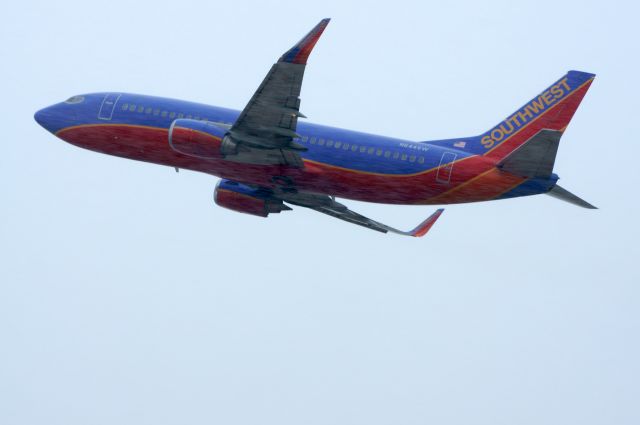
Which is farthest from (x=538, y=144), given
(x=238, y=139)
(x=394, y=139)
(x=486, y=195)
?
(x=238, y=139)

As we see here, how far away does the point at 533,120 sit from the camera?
5934 cm

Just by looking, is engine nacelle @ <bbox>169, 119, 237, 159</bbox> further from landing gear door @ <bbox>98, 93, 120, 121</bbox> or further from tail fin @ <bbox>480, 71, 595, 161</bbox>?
tail fin @ <bbox>480, 71, 595, 161</bbox>

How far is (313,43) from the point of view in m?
52.2

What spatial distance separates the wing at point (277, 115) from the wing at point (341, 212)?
17.1 feet

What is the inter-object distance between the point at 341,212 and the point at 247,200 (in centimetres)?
544

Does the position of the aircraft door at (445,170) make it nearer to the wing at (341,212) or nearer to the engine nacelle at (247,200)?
the wing at (341,212)

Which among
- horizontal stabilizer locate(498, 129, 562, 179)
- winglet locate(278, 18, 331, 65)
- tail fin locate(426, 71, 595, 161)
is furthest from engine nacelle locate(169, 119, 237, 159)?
horizontal stabilizer locate(498, 129, 562, 179)

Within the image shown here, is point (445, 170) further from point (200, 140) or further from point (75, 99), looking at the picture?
point (75, 99)

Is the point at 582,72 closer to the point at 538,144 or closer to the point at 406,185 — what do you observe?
the point at 538,144

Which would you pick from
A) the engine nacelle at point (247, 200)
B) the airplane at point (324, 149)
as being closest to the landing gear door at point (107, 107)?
the airplane at point (324, 149)

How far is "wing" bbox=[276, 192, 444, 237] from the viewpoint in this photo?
2534 inches

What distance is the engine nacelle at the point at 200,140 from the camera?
58.7 metres

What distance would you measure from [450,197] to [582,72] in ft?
29.3

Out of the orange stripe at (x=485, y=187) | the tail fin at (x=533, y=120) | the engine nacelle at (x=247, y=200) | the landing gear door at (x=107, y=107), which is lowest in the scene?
the engine nacelle at (x=247, y=200)
